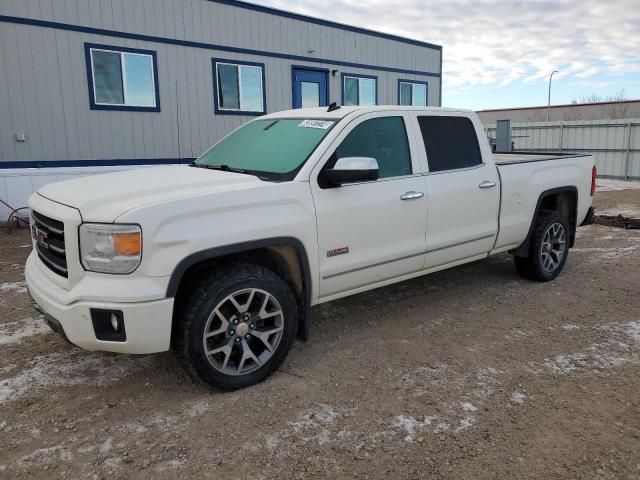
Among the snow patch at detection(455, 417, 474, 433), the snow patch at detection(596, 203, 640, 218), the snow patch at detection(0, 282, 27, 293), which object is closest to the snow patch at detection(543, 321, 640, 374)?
the snow patch at detection(455, 417, 474, 433)

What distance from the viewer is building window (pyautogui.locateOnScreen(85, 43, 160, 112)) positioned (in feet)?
32.7

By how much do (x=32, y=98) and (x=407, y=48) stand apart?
34.4 feet

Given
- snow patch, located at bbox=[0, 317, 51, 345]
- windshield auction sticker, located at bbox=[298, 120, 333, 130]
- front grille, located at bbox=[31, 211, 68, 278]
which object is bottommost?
snow patch, located at bbox=[0, 317, 51, 345]

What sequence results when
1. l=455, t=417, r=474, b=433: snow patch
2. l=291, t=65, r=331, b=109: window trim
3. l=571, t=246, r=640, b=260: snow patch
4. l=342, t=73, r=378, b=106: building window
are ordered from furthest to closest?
l=342, t=73, r=378, b=106: building window
l=291, t=65, r=331, b=109: window trim
l=571, t=246, r=640, b=260: snow patch
l=455, t=417, r=474, b=433: snow patch

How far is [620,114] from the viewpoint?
2589cm

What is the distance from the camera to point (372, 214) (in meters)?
3.97

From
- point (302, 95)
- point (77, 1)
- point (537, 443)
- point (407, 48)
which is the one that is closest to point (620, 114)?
point (407, 48)

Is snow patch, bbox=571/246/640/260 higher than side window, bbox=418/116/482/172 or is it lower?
lower

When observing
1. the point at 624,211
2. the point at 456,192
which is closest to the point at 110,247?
the point at 456,192

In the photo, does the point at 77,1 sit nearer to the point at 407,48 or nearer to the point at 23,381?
the point at 23,381

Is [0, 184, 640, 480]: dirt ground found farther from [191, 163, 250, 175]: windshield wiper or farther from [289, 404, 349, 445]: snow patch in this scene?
[191, 163, 250, 175]: windshield wiper

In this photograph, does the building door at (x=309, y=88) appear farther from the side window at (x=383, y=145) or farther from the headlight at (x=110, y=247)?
the headlight at (x=110, y=247)

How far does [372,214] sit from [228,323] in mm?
1381

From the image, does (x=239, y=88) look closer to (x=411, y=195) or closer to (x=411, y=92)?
(x=411, y=92)
